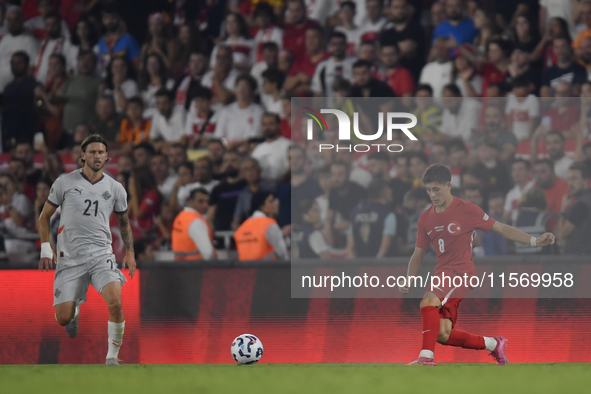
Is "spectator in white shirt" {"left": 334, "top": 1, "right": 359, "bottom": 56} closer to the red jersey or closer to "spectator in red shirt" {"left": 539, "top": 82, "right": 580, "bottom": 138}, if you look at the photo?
"spectator in red shirt" {"left": 539, "top": 82, "right": 580, "bottom": 138}

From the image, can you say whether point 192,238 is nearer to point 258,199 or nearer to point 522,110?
point 258,199

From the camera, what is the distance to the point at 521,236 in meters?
6.47

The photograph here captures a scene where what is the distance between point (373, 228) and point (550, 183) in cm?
185

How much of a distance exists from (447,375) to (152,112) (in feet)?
19.7

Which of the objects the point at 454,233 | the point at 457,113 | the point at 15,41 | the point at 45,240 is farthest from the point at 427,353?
the point at 15,41

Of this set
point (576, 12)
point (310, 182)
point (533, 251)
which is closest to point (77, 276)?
point (310, 182)

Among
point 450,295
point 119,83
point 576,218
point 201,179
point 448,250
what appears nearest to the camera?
point 450,295

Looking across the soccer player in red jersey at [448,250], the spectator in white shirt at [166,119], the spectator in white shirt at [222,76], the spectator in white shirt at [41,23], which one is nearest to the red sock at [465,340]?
the soccer player in red jersey at [448,250]

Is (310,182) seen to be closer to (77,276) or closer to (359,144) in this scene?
(359,144)

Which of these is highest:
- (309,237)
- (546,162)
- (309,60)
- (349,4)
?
(349,4)

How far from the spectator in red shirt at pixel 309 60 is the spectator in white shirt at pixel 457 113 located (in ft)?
5.99

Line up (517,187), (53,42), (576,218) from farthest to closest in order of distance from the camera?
(53,42), (517,187), (576,218)

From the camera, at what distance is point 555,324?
651 cm

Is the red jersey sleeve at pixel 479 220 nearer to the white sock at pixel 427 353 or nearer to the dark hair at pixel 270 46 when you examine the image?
the white sock at pixel 427 353
